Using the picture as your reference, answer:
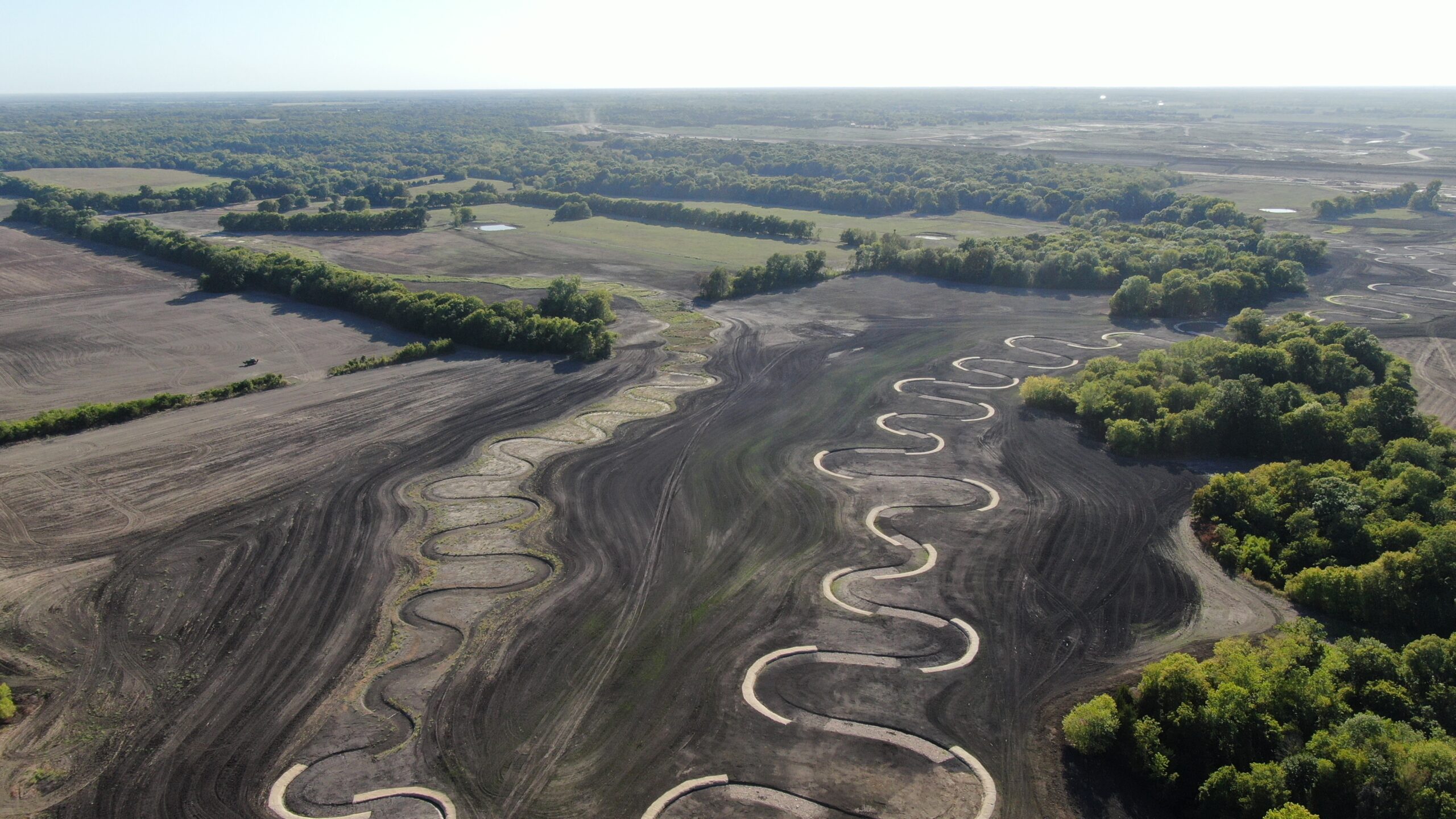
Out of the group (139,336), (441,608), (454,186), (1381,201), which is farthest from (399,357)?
(1381,201)

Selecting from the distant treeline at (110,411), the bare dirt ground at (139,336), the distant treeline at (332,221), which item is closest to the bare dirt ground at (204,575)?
the distant treeline at (110,411)

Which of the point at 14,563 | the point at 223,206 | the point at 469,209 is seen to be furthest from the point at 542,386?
the point at 223,206

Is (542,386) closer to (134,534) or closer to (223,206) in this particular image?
(134,534)

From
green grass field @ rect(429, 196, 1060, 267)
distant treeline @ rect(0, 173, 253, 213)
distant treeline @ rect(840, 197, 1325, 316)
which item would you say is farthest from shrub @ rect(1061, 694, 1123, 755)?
distant treeline @ rect(0, 173, 253, 213)

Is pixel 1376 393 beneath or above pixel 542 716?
above

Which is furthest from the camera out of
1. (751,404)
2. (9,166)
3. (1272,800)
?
(9,166)

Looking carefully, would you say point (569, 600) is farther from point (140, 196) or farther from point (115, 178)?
point (115, 178)

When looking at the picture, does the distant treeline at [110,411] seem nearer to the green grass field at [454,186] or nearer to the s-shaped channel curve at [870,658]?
the s-shaped channel curve at [870,658]
